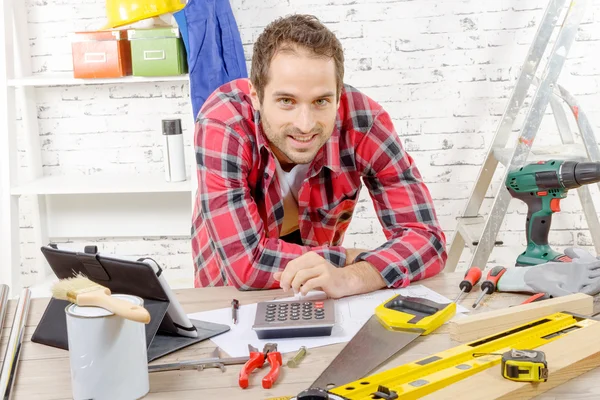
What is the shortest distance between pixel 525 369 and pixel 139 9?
89.0 inches

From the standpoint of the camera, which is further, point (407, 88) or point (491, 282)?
point (407, 88)

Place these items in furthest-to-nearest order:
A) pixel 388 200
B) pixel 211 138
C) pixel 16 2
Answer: pixel 16 2, pixel 388 200, pixel 211 138

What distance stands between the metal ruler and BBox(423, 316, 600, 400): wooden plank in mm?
20

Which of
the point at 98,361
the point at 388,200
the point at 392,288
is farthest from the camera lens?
the point at 388,200

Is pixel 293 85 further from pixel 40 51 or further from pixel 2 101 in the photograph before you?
pixel 40 51

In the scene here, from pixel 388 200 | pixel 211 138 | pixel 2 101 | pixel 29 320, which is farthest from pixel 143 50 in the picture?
pixel 29 320

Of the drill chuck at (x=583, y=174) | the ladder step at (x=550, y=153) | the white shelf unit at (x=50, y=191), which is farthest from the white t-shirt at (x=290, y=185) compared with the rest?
the ladder step at (x=550, y=153)

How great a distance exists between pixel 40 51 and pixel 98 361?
2.65 meters

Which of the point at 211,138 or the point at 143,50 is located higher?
the point at 143,50

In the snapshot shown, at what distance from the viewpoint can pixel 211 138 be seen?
186 cm

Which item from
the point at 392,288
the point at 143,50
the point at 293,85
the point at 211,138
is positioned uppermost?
the point at 143,50

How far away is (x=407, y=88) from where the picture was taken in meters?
3.33

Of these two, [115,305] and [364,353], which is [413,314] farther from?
[115,305]

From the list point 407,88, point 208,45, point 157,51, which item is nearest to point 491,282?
point 208,45
